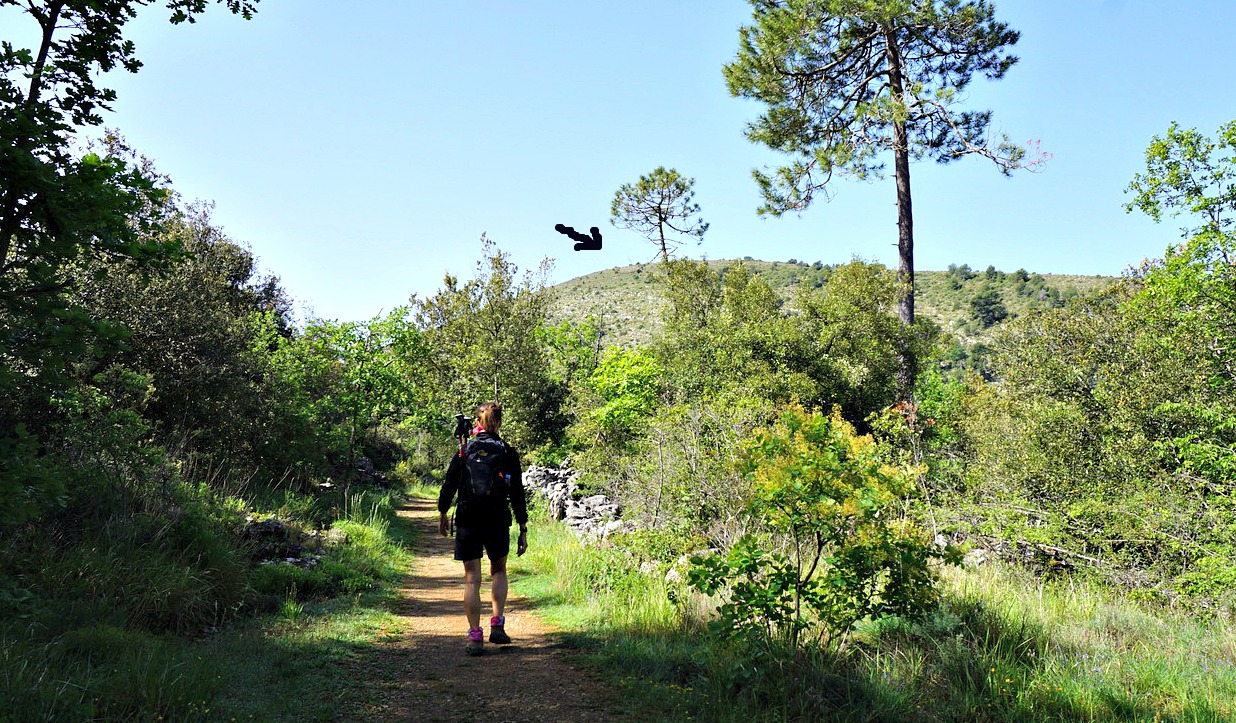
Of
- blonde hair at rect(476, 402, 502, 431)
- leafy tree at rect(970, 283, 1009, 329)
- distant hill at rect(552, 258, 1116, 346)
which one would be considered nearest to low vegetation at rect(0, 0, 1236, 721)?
blonde hair at rect(476, 402, 502, 431)

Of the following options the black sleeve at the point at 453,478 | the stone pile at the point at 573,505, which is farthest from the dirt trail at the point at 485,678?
the stone pile at the point at 573,505

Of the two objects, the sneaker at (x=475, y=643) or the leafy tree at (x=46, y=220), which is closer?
the leafy tree at (x=46, y=220)

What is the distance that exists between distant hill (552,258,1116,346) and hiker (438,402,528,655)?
55984 millimetres

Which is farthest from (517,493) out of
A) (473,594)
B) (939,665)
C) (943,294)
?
(943,294)

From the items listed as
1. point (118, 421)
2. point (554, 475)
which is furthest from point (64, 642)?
point (554, 475)

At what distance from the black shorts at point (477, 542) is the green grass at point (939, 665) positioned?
1.10m

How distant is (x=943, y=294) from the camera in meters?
92.2

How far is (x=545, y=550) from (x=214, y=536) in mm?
4825

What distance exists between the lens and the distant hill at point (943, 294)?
73.2 meters

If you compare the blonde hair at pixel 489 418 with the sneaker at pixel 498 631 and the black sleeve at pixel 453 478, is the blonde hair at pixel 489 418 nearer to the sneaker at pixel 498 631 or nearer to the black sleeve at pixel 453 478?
the black sleeve at pixel 453 478

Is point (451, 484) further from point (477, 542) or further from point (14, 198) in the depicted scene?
point (14, 198)

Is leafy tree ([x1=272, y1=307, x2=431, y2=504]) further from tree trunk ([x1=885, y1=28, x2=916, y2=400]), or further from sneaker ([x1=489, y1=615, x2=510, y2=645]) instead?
tree trunk ([x1=885, y1=28, x2=916, y2=400])

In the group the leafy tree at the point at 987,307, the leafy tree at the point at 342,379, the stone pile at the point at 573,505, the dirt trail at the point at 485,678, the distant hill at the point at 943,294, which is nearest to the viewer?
the dirt trail at the point at 485,678

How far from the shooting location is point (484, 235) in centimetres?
1931
